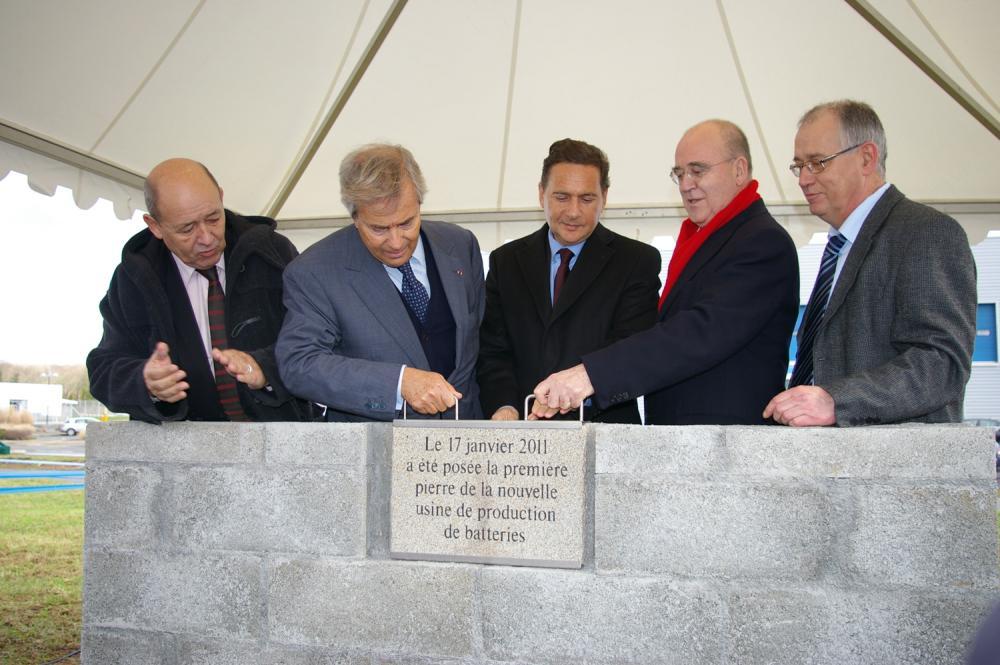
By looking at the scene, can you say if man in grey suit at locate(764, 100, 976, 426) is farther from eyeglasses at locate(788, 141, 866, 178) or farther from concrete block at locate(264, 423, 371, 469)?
A: concrete block at locate(264, 423, 371, 469)

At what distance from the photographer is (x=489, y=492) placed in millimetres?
2021

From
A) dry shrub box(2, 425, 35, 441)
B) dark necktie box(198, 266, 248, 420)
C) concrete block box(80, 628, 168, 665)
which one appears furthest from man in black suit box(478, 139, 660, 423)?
dry shrub box(2, 425, 35, 441)

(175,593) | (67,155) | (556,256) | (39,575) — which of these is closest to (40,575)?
(39,575)

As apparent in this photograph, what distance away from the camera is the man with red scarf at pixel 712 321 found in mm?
2123

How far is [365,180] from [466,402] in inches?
28.6

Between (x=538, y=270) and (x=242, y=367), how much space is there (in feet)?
3.14

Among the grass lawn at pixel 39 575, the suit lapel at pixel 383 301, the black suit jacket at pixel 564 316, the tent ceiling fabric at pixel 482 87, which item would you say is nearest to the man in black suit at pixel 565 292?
the black suit jacket at pixel 564 316

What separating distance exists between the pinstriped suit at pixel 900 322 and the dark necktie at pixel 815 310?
0.10 m

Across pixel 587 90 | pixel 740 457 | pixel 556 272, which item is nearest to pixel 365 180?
pixel 556 272

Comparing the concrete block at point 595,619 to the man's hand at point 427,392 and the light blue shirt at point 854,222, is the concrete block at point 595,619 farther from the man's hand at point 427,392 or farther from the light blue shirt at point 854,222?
the light blue shirt at point 854,222

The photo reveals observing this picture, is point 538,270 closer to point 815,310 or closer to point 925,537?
point 815,310

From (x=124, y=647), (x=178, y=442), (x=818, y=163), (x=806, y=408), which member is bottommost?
(x=124, y=647)

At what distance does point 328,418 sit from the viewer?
265 cm

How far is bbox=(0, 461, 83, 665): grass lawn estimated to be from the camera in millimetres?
4453
